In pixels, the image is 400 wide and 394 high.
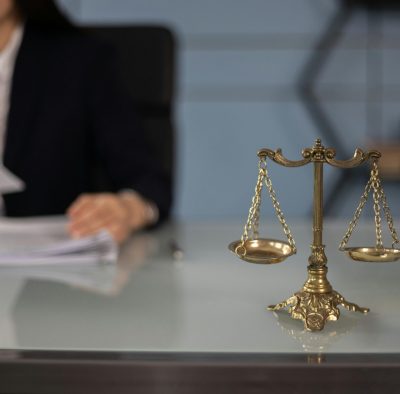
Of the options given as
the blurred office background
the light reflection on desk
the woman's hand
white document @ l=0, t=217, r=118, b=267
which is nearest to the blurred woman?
the woman's hand

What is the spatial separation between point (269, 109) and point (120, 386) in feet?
9.95

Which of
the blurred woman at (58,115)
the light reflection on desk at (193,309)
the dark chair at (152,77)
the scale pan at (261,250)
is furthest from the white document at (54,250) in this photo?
the dark chair at (152,77)

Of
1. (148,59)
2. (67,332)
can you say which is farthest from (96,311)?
(148,59)

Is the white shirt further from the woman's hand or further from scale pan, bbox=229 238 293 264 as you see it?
scale pan, bbox=229 238 293 264

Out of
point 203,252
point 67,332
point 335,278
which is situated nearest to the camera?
point 67,332

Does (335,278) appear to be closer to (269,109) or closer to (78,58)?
(78,58)

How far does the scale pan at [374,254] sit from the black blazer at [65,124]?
38.6 inches

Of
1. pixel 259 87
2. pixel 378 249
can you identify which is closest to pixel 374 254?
pixel 378 249

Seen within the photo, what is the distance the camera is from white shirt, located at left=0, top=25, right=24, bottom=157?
1.59 m

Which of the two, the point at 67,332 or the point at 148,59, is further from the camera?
the point at 148,59

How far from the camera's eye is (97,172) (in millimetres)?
1697

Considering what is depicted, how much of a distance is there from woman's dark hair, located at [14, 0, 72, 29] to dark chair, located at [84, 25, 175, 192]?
0.14 meters

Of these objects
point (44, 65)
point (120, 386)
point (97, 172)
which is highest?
point (44, 65)

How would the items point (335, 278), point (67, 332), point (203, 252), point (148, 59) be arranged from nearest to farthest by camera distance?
point (67, 332) → point (335, 278) → point (203, 252) → point (148, 59)
